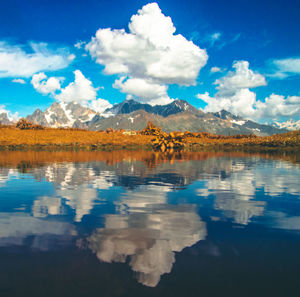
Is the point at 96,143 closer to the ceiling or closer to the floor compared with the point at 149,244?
closer to the ceiling

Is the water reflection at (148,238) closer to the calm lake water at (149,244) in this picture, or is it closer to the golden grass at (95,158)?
the calm lake water at (149,244)

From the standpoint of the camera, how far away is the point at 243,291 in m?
7.35

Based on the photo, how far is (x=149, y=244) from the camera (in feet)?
34.1

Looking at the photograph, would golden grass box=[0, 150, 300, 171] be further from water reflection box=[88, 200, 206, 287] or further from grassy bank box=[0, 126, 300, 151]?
grassy bank box=[0, 126, 300, 151]

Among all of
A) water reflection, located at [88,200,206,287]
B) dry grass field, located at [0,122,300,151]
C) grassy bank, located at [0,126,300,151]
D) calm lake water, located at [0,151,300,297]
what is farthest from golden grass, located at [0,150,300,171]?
dry grass field, located at [0,122,300,151]

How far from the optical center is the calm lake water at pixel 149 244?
759 cm

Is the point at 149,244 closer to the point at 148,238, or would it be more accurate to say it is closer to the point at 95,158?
the point at 148,238

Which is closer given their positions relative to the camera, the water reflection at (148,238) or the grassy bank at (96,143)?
the water reflection at (148,238)

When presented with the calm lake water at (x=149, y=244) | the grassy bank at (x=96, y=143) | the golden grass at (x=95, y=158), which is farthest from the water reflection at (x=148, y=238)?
the grassy bank at (x=96, y=143)

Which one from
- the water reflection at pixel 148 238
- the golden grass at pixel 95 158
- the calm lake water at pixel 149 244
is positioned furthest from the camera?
the golden grass at pixel 95 158

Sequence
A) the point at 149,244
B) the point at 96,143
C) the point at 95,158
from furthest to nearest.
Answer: the point at 96,143 → the point at 95,158 → the point at 149,244

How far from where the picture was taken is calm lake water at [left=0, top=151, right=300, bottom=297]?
759cm

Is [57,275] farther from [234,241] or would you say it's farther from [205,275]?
[234,241]

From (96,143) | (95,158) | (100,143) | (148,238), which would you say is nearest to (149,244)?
(148,238)
